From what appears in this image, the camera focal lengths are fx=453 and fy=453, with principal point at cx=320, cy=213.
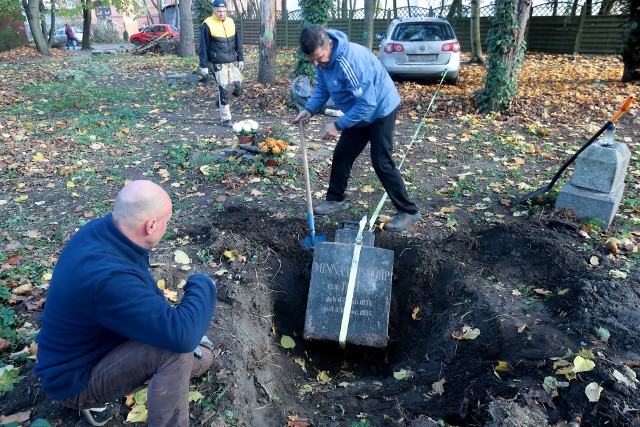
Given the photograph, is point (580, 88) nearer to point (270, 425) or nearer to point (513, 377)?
point (513, 377)

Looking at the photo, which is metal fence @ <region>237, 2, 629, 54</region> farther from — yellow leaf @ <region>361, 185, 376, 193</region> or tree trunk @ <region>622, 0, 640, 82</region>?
yellow leaf @ <region>361, 185, 376, 193</region>

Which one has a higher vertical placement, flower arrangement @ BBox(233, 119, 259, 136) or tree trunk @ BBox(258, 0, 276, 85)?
tree trunk @ BBox(258, 0, 276, 85)

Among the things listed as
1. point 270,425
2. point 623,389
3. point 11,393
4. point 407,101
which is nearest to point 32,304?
point 11,393

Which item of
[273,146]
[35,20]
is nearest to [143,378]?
[273,146]

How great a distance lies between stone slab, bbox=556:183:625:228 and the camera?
Answer: 4.28m

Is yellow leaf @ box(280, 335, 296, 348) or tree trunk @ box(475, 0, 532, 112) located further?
tree trunk @ box(475, 0, 532, 112)

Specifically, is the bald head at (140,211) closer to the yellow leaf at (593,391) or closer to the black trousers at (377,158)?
Result: the yellow leaf at (593,391)

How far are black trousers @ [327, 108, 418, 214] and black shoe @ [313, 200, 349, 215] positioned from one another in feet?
0.16

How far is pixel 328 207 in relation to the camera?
193 inches

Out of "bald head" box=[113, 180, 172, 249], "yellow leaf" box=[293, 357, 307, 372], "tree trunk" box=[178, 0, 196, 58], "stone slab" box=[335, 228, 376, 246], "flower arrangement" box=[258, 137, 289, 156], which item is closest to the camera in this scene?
"bald head" box=[113, 180, 172, 249]

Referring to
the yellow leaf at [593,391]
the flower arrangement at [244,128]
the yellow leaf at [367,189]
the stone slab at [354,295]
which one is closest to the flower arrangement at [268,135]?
the flower arrangement at [244,128]

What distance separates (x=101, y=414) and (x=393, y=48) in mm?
9968

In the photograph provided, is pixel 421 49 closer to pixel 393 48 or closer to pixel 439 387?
pixel 393 48

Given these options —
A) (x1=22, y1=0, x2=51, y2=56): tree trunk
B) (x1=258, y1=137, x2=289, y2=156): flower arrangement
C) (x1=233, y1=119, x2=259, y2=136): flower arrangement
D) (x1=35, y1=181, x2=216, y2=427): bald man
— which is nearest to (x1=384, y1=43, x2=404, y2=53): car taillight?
(x1=233, y1=119, x2=259, y2=136): flower arrangement
